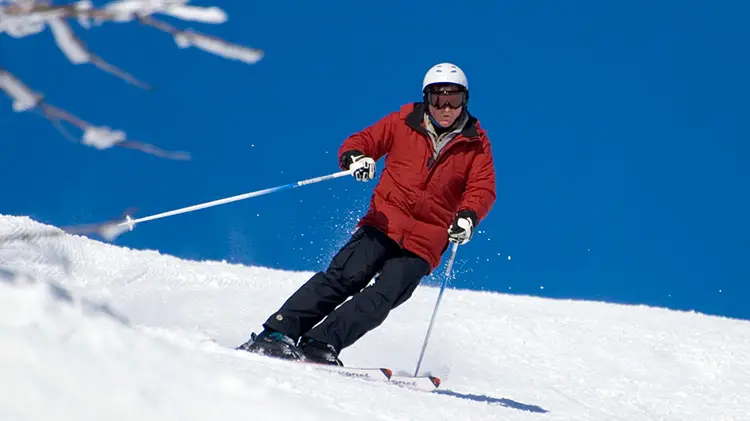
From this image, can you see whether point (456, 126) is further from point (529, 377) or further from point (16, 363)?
point (16, 363)

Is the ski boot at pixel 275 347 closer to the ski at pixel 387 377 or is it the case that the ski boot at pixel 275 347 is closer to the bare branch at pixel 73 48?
the ski at pixel 387 377

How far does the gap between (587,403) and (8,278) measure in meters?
A: 4.93

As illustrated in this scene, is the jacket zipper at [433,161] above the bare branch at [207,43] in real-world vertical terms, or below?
above

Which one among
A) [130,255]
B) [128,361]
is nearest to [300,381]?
[128,361]

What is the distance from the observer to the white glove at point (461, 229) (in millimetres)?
5195

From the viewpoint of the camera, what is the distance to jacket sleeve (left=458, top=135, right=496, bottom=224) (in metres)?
5.40

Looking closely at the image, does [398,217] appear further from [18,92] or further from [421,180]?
[18,92]

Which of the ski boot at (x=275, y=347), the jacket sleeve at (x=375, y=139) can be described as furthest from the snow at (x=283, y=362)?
the jacket sleeve at (x=375, y=139)

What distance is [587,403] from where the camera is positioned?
6.54 meters

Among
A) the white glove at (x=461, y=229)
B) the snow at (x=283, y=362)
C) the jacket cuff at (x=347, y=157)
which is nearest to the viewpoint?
the snow at (x=283, y=362)

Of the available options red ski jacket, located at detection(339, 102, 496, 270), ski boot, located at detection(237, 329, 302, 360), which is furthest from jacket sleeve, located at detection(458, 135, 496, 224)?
ski boot, located at detection(237, 329, 302, 360)

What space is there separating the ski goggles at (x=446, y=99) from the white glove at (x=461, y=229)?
26.9 inches

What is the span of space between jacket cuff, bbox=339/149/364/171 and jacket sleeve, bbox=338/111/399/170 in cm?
11

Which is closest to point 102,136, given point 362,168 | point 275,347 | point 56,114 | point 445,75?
point 56,114
